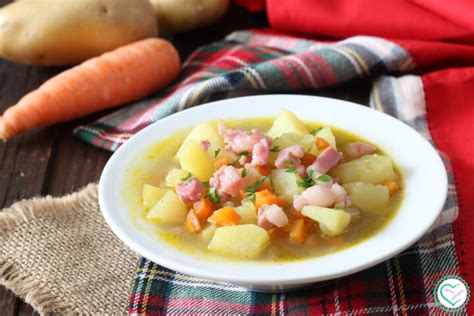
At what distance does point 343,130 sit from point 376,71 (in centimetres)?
71

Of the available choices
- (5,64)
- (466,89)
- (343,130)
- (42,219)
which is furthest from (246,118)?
(5,64)

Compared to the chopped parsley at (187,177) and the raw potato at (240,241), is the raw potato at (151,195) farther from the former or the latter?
the raw potato at (240,241)

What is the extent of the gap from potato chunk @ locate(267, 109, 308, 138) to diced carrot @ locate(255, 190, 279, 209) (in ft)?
1.17

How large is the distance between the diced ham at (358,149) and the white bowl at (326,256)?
0.22 feet

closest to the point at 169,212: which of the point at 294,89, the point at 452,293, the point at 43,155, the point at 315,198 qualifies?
the point at 315,198

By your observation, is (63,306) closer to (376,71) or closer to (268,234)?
(268,234)

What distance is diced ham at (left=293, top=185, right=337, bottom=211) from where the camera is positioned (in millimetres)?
1916

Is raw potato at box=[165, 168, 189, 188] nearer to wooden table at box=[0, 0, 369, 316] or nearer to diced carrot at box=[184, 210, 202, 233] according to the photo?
diced carrot at box=[184, 210, 202, 233]

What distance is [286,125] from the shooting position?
231 centimetres

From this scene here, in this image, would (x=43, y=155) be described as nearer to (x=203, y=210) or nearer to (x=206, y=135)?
(x=206, y=135)

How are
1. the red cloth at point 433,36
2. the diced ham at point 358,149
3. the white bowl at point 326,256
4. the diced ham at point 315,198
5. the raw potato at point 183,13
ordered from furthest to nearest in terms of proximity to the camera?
the raw potato at point 183,13 → the red cloth at point 433,36 → the diced ham at point 358,149 → the diced ham at point 315,198 → the white bowl at point 326,256

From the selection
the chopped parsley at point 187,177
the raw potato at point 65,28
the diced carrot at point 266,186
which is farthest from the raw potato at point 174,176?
the raw potato at point 65,28

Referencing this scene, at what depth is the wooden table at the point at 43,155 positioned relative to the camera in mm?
2659

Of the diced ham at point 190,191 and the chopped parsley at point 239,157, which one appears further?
the chopped parsley at point 239,157
